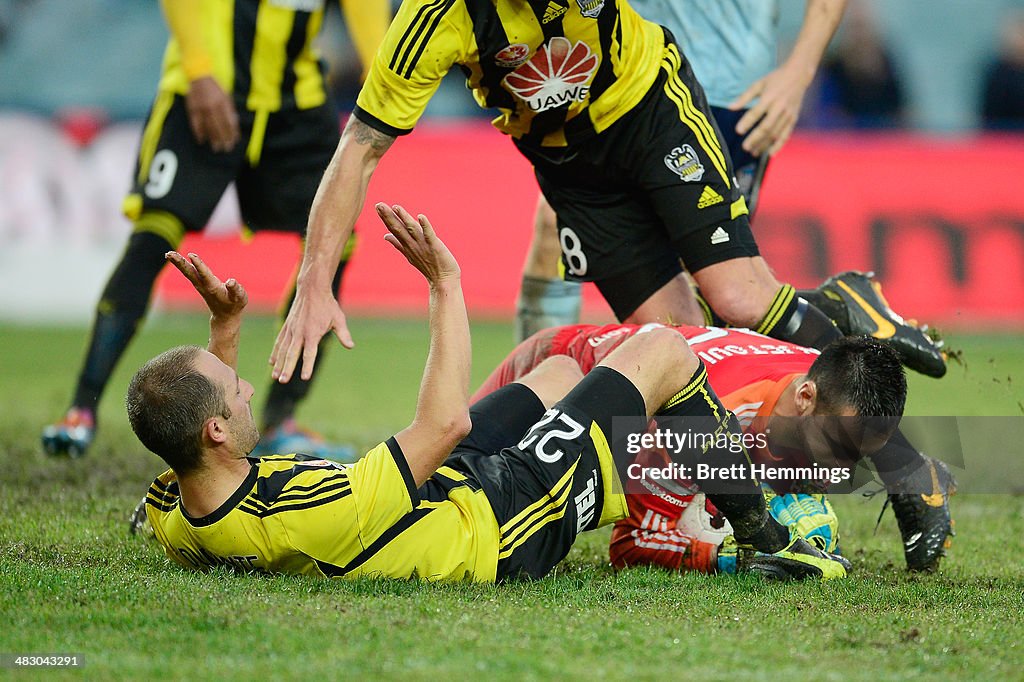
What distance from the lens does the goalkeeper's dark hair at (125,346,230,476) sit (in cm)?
349

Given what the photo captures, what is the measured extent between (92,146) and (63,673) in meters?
9.26

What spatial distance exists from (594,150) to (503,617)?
2.22m

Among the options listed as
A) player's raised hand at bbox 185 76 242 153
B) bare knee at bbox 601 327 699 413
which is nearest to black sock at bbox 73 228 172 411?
player's raised hand at bbox 185 76 242 153

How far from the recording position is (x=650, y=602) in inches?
140

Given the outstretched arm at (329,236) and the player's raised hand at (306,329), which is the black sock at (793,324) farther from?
the player's raised hand at (306,329)

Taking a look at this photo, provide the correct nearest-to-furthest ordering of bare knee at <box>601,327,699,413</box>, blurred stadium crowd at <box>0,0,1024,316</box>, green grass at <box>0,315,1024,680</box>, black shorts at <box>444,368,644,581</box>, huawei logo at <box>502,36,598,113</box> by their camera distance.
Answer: green grass at <box>0,315,1024,680</box> → black shorts at <box>444,368,644,581</box> → bare knee at <box>601,327,699,413</box> → huawei logo at <box>502,36,598,113</box> → blurred stadium crowd at <box>0,0,1024,316</box>

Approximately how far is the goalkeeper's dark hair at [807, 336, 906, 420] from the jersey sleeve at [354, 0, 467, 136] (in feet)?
4.99

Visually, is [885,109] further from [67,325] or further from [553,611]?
[553,611]

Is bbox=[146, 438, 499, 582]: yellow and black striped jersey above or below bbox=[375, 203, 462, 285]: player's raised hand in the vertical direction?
below

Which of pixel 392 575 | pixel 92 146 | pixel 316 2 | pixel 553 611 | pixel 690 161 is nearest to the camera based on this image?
pixel 553 611

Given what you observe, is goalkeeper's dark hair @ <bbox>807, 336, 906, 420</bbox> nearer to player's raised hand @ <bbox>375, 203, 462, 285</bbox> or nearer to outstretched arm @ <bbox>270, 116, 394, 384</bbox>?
player's raised hand @ <bbox>375, 203, 462, 285</bbox>

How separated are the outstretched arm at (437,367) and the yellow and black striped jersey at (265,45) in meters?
2.88

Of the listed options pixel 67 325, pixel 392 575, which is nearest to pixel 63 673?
pixel 392 575

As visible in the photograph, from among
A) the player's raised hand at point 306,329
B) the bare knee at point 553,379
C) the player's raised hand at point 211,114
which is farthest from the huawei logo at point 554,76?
the player's raised hand at point 211,114
